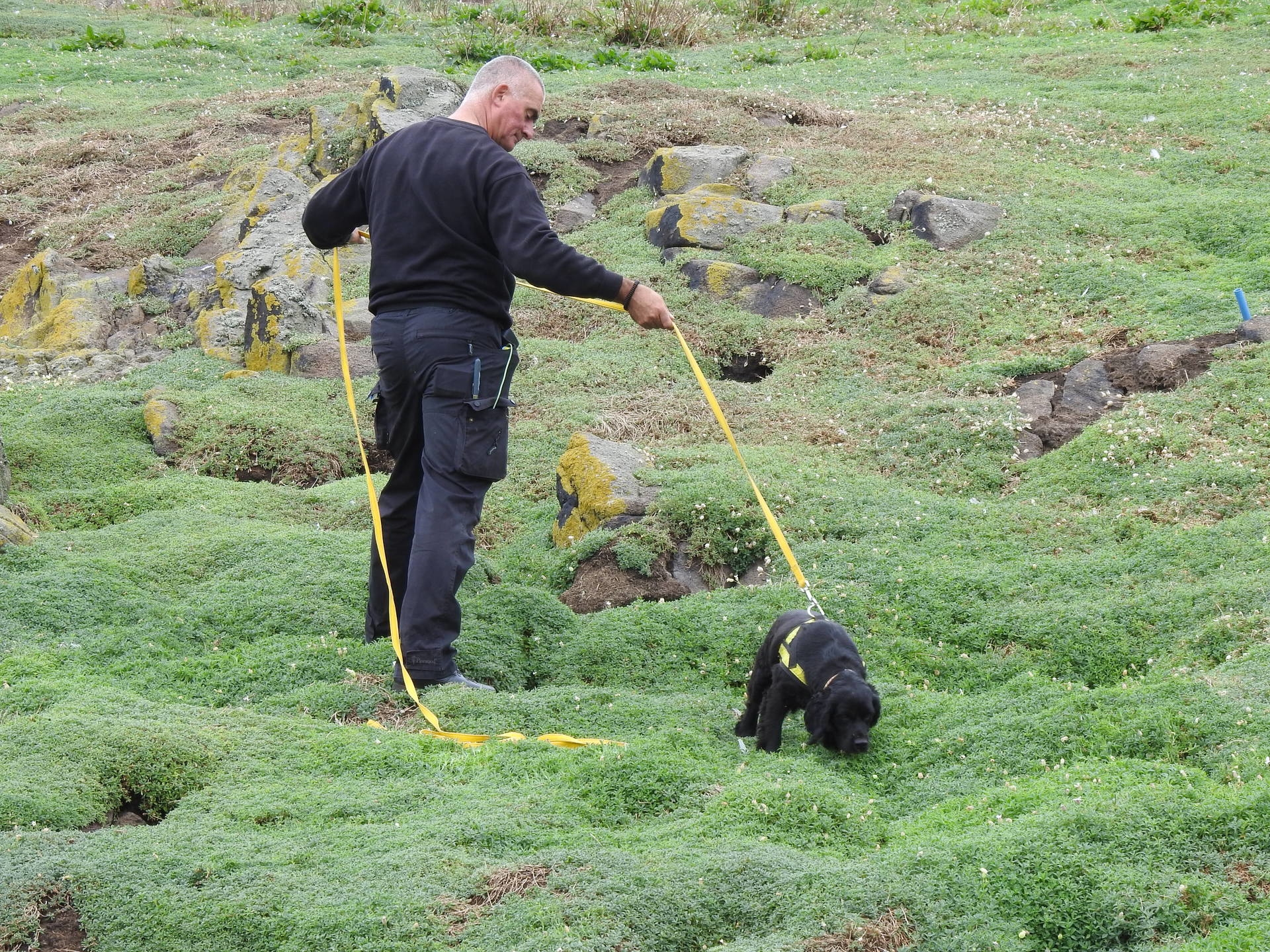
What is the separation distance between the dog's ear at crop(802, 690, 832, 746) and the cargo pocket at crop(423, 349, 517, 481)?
2.08 metres

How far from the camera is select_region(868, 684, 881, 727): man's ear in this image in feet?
17.7

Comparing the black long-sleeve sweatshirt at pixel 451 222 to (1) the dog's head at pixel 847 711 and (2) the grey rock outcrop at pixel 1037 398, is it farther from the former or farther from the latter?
(2) the grey rock outcrop at pixel 1037 398

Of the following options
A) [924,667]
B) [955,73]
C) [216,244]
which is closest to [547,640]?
[924,667]

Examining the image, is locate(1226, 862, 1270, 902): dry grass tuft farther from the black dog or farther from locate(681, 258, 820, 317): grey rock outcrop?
locate(681, 258, 820, 317): grey rock outcrop

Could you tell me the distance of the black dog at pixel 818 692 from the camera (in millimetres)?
5367

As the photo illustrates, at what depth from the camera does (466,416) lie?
6.15 metres

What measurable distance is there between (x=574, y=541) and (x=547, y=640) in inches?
60.5

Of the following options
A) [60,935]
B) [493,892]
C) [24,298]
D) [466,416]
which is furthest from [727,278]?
[60,935]

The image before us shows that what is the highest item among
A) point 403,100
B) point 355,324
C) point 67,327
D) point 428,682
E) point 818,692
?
point 403,100

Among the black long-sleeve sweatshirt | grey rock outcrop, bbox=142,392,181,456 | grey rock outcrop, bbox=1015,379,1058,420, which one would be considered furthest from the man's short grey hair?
grey rock outcrop, bbox=142,392,181,456

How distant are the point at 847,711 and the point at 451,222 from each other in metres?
3.22

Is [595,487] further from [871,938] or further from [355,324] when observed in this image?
[355,324]

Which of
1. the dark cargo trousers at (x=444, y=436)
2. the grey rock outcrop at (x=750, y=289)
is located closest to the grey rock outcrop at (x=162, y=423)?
the dark cargo trousers at (x=444, y=436)

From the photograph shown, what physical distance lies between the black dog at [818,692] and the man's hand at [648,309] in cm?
167
